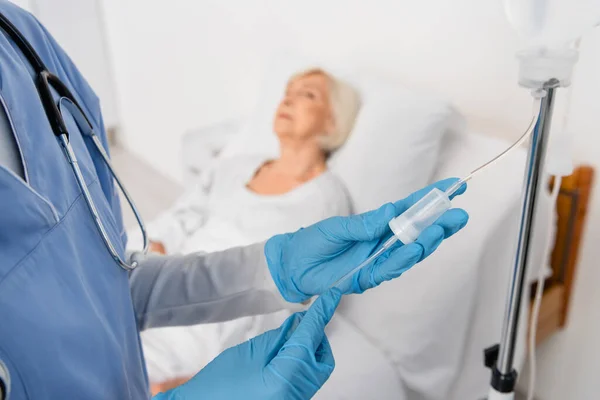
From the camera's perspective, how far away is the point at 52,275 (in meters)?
0.52

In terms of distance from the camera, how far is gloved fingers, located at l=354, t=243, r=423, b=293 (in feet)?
1.95

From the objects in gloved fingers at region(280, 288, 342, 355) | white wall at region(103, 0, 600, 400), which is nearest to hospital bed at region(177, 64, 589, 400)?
white wall at region(103, 0, 600, 400)

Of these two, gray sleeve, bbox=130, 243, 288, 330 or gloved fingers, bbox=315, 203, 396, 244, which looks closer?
gloved fingers, bbox=315, 203, 396, 244

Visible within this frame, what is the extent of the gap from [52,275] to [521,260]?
0.59 m

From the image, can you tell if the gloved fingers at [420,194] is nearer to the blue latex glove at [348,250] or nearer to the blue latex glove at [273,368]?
the blue latex glove at [348,250]

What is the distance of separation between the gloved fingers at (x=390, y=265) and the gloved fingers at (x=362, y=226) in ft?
0.11

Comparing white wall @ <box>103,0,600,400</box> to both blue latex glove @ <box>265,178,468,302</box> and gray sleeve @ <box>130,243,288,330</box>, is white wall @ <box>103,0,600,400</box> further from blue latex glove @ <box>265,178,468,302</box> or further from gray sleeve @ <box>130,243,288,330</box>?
gray sleeve @ <box>130,243,288,330</box>

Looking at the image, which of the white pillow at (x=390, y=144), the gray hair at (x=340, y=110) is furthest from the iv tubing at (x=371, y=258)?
the gray hair at (x=340, y=110)

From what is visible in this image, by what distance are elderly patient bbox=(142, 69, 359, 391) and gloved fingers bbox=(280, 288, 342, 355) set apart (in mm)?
372

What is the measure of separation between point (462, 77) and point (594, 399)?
0.78 m

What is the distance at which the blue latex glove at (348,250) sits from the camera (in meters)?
0.61

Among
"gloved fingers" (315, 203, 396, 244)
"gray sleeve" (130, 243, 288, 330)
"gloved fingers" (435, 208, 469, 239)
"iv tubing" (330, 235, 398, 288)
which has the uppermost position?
"gloved fingers" (435, 208, 469, 239)

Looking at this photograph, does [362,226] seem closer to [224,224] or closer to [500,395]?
[500,395]

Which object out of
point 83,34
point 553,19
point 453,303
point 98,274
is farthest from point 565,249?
point 83,34
